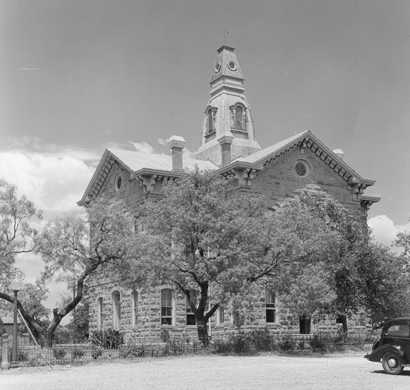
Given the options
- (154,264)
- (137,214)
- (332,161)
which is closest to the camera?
(154,264)

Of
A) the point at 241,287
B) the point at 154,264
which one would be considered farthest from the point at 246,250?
the point at 154,264

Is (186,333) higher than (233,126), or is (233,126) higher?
(233,126)

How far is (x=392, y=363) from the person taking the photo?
20031 mm

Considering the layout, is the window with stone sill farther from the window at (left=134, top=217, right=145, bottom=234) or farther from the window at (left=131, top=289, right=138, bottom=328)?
the window at (left=131, top=289, right=138, bottom=328)

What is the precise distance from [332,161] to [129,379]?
28.2m

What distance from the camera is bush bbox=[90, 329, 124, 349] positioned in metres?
40.4

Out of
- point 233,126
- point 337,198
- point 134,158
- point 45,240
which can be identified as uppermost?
point 233,126

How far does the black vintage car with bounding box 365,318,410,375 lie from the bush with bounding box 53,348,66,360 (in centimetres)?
1207

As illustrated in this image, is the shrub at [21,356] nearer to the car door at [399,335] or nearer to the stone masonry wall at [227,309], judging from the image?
the stone masonry wall at [227,309]

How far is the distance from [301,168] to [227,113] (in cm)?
1176

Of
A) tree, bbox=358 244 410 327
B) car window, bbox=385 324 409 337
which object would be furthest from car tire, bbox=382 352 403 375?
tree, bbox=358 244 410 327

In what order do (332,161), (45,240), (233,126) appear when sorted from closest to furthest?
1. (45,240)
2. (332,161)
3. (233,126)

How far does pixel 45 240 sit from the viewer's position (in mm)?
31906

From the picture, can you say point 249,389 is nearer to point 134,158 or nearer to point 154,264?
point 154,264
